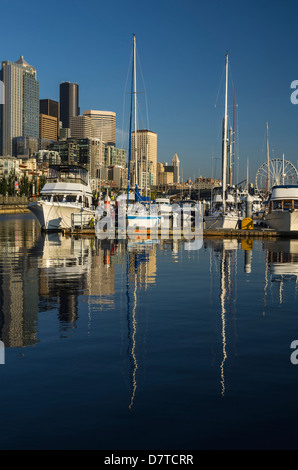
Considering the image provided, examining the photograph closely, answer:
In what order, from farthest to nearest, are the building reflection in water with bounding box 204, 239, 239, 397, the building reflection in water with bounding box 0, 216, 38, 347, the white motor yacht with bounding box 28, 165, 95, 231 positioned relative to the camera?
1. the white motor yacht with bounding box 28, 165, 95, 231
2. the building reflection in water with bounding box 0, 216, 38, 347
3. the building reflection in water with bounding box 204, 239, 239, 397

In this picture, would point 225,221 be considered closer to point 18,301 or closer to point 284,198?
A: point 284,198

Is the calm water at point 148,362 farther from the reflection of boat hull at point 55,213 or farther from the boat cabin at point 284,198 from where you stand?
the reflection of boat hull at point 55,213

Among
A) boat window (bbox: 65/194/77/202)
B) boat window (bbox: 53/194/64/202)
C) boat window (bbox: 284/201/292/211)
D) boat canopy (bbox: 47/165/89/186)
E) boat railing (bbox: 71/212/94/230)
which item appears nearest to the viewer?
boat window (bbox: 284/201/292/211)

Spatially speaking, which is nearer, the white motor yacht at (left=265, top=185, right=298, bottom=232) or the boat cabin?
the white motor yacht at (left=265, top=185, right=298, bottom=232)

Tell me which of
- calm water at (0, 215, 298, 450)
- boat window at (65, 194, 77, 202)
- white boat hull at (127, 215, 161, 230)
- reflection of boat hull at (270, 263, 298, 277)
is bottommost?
calm water at (0, 215, 298, 450)

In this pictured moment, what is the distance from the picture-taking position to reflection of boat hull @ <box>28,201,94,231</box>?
4934 centimetres

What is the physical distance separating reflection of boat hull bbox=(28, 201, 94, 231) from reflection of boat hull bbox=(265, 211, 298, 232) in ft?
61.8

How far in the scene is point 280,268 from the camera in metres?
23.8

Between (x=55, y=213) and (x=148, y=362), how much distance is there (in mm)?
41660

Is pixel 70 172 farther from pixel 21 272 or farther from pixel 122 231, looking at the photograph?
pixel 21 272

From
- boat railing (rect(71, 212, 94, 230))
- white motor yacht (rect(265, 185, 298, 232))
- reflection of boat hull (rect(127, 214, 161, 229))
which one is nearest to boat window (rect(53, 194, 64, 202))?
boat railing (rect(71, 212, 94, 230))

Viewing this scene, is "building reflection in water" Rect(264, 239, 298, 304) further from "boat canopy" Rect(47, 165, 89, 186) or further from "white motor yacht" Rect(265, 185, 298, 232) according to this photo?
"boat canopy" Rect(47, 165, 89, 186)

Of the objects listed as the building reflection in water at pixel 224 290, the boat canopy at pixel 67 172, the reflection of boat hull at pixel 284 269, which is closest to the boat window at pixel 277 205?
the building reflection in water at pixel 224 290

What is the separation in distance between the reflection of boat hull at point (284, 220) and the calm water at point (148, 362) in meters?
24.0
